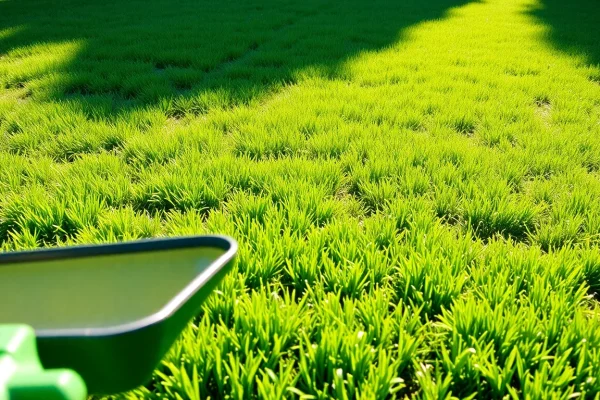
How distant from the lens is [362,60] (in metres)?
3.51

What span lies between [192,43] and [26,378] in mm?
3980

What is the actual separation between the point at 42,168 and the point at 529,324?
1806 mm

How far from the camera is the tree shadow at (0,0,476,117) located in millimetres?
2885

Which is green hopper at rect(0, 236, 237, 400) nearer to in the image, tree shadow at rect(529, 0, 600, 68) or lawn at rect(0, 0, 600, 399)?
lawn at rect(0, 0, 600, 399)

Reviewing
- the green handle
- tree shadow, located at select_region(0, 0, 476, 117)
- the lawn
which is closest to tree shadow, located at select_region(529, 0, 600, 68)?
the lawn

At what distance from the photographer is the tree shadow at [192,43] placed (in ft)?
9.46

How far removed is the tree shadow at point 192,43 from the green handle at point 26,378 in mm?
2228

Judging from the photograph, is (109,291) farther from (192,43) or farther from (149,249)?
(192,43)

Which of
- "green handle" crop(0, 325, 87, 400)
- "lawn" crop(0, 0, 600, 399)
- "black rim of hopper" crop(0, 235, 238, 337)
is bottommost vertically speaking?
"lawn" crop(0, 0, 600, 399)

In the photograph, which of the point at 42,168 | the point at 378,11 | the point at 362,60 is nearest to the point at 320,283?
the point at 42,168

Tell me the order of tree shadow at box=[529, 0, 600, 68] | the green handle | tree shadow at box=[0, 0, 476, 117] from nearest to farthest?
the green handle < tree shadow at box=[0, 0, 476, 117] < tree shadow at box=[529, 0, 600, 68]

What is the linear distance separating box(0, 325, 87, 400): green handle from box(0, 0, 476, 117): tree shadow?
7.31 feet

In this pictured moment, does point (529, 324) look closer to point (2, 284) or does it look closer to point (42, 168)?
point (2, 284)

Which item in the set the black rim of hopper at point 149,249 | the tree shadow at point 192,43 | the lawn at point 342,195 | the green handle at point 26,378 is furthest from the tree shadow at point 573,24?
the green handle at point 26,378
